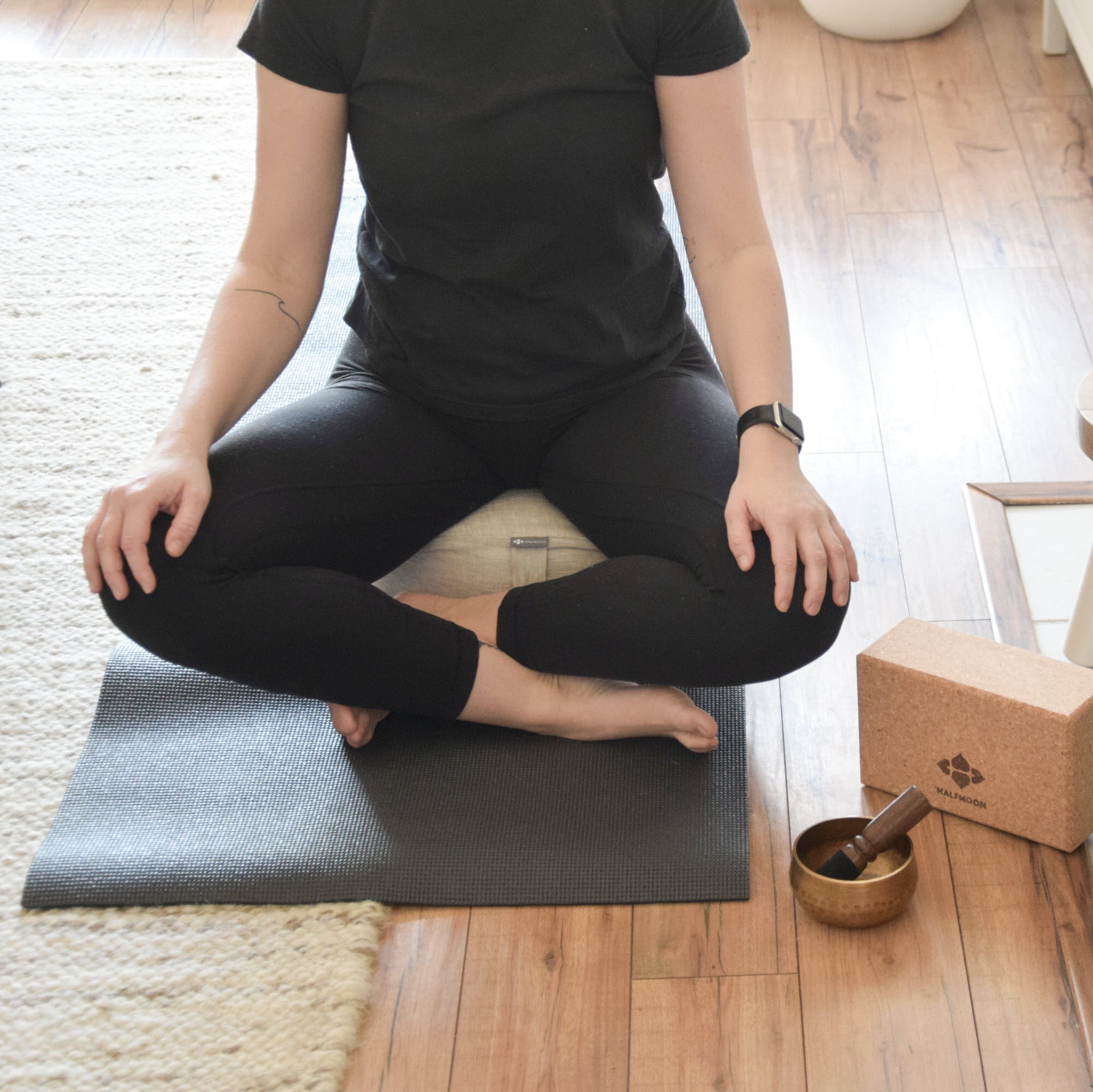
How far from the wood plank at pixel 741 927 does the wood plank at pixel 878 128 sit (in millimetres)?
1502

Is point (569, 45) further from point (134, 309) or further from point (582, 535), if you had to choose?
point (134, 309)

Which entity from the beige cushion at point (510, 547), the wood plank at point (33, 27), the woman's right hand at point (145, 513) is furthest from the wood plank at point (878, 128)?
the wood plank at point (33, 27)

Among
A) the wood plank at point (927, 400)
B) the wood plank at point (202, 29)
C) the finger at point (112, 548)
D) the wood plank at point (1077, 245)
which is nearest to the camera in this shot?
the finger at point (112, 548)

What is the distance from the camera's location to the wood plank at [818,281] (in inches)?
75.0

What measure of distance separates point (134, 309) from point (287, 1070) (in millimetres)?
1474

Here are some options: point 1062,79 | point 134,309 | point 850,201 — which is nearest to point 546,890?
point 134,309

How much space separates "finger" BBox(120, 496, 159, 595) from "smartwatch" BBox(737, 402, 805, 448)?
21.9 inches

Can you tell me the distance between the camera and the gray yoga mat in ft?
4.11

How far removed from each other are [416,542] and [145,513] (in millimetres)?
320

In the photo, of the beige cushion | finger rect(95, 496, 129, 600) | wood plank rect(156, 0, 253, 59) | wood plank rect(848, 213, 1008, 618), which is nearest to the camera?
finger rect(95, 496, 129, 600)

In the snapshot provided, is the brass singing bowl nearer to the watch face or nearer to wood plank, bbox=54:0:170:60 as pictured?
the watch face

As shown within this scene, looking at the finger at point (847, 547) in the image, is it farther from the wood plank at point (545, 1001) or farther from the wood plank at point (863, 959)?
the wood plank at point (545, 1001)

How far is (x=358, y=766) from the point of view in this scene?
138cm

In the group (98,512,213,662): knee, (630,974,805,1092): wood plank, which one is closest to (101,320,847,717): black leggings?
(98,512,213,662): knee
